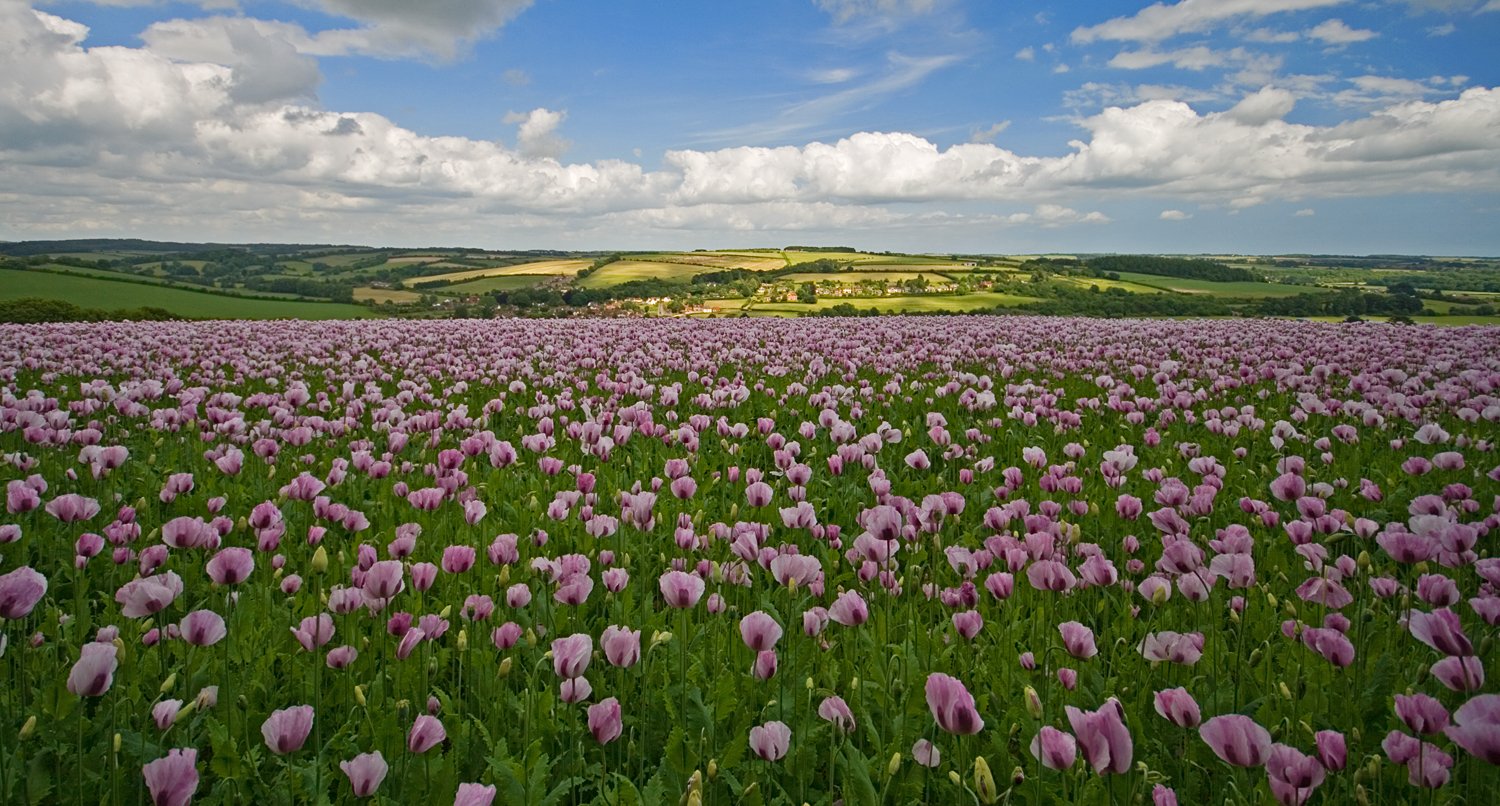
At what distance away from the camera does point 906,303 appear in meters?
42.4

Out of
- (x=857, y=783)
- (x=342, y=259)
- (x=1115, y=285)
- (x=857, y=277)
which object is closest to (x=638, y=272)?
(x=857, y=277)

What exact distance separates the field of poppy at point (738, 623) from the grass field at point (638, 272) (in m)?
52.8

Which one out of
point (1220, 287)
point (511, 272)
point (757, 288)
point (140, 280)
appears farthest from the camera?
point (511, 272)

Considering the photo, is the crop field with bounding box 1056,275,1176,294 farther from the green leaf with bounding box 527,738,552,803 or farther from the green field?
the green leaf with bounding box 527,738,552,803

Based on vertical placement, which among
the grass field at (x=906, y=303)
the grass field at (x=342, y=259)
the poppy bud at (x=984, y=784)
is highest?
the grass field at (x=342, y=259)

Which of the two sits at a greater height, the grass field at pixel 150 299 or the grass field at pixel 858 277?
the grass field at pixel 858 277

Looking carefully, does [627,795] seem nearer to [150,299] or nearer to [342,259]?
[150,299]

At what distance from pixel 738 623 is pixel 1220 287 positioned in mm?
68119

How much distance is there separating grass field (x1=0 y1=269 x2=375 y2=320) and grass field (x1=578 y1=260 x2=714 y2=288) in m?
21.4

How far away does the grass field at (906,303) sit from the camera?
38.7 metres

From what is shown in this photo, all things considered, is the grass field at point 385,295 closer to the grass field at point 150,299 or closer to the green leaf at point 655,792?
the grass field at point 150,299

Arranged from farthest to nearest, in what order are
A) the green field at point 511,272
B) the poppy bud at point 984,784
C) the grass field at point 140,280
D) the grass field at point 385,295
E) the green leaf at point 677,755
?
the green field at point 511,272 < the grass field at point 385,295 < the grass field at point 140,280 < the green leaf at point 677,755 < the poppy bud at point 984,784

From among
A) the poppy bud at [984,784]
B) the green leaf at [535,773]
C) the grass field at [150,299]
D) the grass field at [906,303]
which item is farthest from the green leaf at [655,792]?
the grass field at [150,299]

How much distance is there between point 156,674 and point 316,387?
9.02 m
